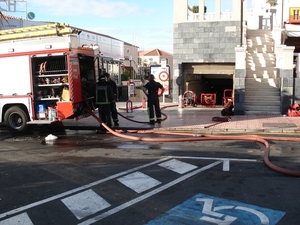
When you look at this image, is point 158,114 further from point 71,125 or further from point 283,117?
point 283,117

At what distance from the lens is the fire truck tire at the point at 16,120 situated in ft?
36.7

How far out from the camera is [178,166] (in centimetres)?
683

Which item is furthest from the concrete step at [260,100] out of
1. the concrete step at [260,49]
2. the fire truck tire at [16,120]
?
the fire truck tire at [16,120]

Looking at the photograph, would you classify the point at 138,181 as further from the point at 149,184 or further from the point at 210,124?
the point at 210,124

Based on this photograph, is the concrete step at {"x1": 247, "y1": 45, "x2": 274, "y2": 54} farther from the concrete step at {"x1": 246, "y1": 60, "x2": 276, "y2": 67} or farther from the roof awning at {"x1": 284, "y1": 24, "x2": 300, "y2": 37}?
the roof awning at {"x1": 284, "y1": 24, "x2": 300, "y2": 37}

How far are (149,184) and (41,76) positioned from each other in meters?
6.41

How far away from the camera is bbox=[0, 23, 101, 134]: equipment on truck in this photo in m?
10.4

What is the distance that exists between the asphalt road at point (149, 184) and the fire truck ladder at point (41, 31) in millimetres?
3504

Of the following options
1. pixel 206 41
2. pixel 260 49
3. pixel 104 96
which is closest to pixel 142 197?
pixel 104 96

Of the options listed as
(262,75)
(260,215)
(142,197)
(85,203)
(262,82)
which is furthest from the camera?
(262,75)

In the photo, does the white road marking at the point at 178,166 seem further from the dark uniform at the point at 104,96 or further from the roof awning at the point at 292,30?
the roof awning at the point at 292,30

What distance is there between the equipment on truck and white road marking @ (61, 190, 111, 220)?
17.7ft

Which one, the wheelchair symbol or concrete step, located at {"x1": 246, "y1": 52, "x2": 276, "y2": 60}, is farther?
concrete step, located at {"x1": 246, "y1": 52, "x2": 276, "y2": 60}

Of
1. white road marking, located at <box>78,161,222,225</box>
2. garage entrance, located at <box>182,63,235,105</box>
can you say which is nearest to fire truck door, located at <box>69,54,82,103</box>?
white road marking, located at <box>78,161,222,225</box>
